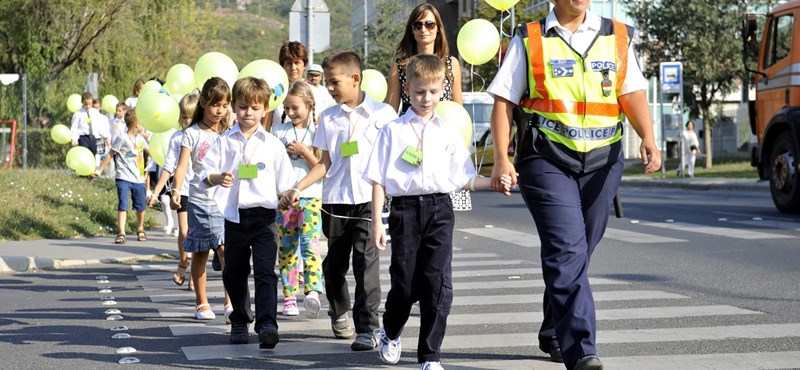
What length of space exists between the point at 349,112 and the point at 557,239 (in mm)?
1857

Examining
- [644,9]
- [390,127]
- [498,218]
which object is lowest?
[498,218]

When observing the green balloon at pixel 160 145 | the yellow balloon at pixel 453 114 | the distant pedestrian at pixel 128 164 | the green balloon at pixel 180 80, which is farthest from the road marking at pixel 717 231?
the yellow balloon at pixel 453 114

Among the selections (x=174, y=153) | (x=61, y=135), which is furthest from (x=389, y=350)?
(x=61, y=135)

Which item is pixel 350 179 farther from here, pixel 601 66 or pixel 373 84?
pixel 373 84

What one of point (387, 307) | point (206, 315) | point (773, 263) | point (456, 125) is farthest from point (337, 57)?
point (773, 263)

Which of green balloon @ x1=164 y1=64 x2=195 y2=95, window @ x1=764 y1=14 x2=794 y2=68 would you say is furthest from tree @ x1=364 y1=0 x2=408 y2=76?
green balloon @ x1=164 y1=64 x2=195 y2=95

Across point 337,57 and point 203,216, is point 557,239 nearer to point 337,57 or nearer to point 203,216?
point 337,57

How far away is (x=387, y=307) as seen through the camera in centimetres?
653

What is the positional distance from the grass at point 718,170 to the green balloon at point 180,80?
2436 cm

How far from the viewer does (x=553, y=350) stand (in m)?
6.61

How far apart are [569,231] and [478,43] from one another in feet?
12.8

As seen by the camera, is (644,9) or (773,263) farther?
(644,9)

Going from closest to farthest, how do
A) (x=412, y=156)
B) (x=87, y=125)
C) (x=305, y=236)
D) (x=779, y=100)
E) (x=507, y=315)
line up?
1. (x=412, y=156)
2. (x=305, y=236)
3. (x=507, y=315)
4. (x=779, y=100)
5. (x=87, y=125)

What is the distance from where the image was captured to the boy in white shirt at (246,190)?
738 centimetres
